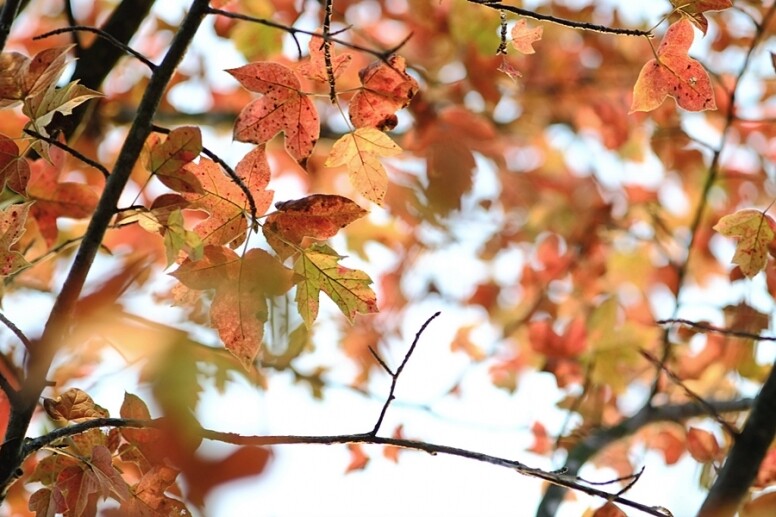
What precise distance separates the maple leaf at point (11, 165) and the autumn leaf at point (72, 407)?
21 cm

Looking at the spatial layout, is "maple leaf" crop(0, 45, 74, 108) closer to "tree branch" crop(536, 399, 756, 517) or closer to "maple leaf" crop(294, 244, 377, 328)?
"maple leaf" crop(294, 244, 377, 328)

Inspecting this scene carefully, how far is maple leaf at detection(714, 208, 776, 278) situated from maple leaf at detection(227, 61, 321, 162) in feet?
1.63

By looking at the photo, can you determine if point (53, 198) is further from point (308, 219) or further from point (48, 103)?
point (308, 219)

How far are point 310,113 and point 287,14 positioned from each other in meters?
1.42

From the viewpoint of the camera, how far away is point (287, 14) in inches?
82.0

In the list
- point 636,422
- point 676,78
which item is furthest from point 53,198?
point 636,422

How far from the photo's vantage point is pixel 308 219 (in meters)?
0.73

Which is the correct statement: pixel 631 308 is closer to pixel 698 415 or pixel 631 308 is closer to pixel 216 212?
pixel 698 415

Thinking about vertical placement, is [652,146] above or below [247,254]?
above

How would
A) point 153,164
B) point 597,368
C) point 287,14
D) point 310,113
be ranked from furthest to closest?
point 287,14
point 597,368
point 310,113
point 153,164

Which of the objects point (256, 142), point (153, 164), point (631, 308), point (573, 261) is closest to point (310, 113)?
point (256, 142)

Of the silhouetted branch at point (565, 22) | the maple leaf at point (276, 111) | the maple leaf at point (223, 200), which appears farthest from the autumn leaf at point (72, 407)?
the silhouetted branch at point (565, 22)

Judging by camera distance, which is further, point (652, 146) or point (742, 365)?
point (652, 146)

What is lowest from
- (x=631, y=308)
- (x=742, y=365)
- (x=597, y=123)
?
(x=742, y=365)
